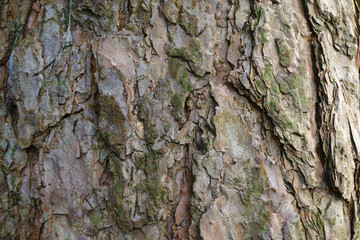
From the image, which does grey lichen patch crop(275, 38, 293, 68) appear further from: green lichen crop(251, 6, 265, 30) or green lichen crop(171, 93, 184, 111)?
green lichen crop(171, 93, 184, 111)

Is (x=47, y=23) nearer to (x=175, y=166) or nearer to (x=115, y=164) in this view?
(x=115, y=164)

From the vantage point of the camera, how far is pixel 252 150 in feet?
3.52

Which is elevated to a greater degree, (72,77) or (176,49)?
(176,49)

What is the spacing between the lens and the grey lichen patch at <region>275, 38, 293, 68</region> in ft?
3.59

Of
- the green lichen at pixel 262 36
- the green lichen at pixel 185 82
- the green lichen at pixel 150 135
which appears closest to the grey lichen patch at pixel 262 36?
the green lichen at pixel 262 36

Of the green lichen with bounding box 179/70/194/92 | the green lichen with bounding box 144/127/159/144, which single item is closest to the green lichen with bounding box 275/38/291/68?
the green lichen with bounding box 179/70/194/92

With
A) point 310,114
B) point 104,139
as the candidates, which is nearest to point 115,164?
point 104,139

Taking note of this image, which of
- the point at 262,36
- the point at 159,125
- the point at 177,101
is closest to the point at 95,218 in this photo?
the point at 159,125

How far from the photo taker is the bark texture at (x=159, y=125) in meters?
1.06

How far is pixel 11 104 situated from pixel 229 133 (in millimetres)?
786

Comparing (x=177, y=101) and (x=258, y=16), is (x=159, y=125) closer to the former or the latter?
(x=177, y=101)

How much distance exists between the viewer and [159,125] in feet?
3.50

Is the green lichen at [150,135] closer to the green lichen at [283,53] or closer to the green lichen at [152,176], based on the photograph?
the green lichen at [152,176]

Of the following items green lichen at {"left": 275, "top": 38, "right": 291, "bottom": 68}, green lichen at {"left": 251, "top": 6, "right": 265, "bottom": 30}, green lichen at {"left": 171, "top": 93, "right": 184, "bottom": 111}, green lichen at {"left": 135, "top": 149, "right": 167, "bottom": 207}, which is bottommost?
green lichen at {"left": 135, "top": 149, "right": 167, "bottom": 207}
